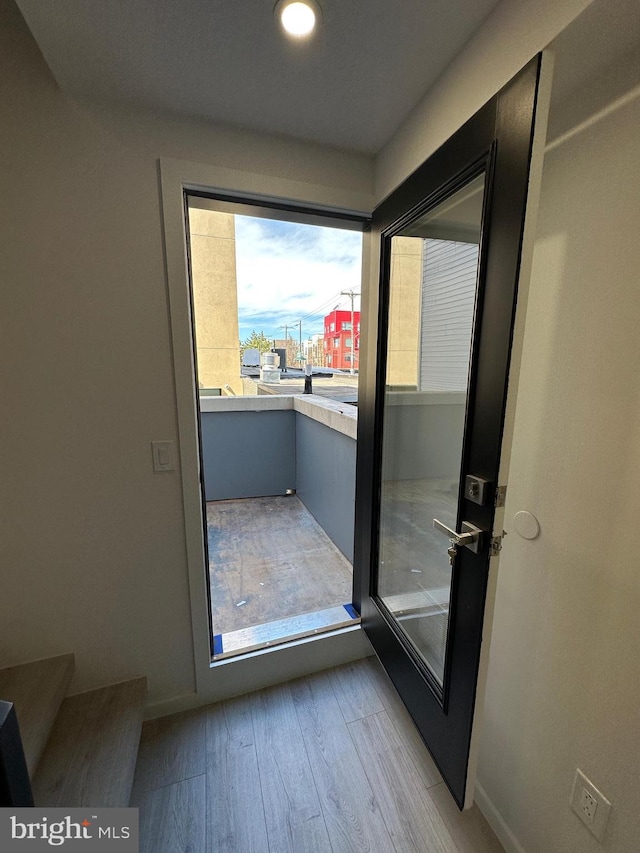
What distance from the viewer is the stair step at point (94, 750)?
1.00 m

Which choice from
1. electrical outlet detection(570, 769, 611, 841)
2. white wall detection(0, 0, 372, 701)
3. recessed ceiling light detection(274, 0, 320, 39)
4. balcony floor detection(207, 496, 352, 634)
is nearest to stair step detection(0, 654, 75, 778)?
white wall detection(0, 0, 372, 701)

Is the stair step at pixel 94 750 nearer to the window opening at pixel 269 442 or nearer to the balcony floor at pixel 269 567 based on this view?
the window opening at pixel 269 442

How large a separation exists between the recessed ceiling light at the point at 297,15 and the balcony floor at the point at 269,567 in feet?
7.83

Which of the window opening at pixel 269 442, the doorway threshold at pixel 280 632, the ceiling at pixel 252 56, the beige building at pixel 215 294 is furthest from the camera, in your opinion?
the beige building at pixel 215 294

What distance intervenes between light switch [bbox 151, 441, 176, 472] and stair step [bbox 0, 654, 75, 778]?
83 centimetres

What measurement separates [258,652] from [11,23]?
2407mm

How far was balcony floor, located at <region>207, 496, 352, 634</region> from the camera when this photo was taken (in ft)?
6.68

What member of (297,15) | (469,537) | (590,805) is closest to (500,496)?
(469,537)

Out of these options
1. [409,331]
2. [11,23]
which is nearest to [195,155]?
[11,23]

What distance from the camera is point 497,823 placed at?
109 cm

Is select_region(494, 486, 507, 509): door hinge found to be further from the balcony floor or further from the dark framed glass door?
the balcony floor

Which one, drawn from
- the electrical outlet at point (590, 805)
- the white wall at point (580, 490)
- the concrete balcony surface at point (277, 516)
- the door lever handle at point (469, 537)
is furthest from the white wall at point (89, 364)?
the electrical outlet at point (590, 805)

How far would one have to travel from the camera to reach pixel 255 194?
1.26m

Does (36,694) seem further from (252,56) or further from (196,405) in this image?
(252,56)
